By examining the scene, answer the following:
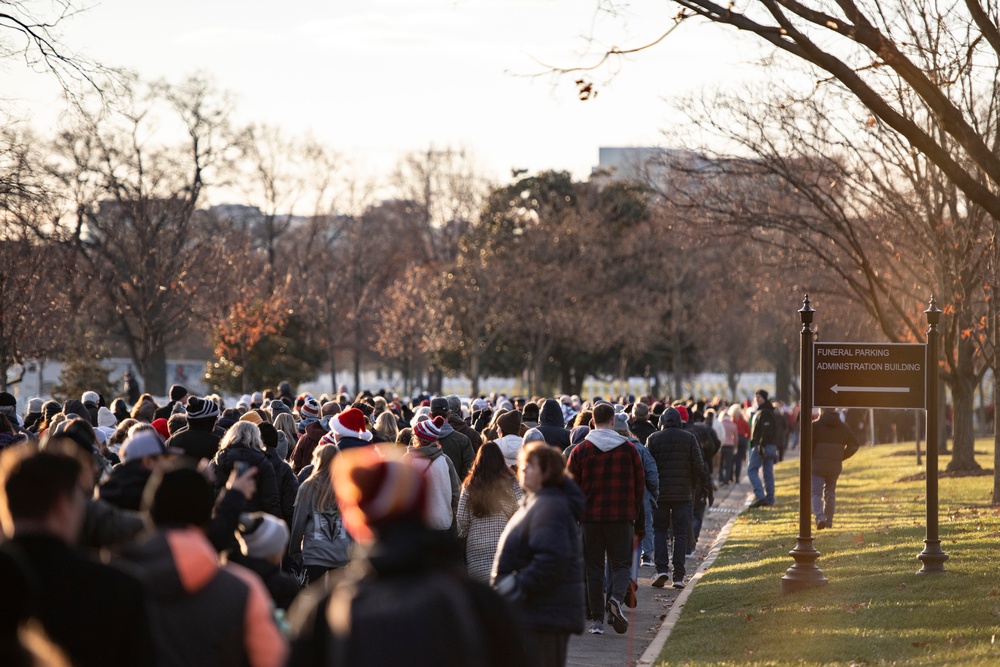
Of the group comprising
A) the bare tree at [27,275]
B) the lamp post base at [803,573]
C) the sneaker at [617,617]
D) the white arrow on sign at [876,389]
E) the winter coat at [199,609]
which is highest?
the bare tree at [27,275]

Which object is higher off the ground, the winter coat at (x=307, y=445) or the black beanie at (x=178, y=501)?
the black beanie at (x=178, y=501)

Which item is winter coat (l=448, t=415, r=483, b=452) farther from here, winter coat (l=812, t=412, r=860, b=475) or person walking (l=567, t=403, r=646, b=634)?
winter coat (l=812, t=412, r=860, b=475)

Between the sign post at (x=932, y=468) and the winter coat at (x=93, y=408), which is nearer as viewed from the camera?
the sign post at (x=932, y=468)

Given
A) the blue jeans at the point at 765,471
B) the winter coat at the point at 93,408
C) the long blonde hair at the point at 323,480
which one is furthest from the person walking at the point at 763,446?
the long blonde hair at the point at 323,480

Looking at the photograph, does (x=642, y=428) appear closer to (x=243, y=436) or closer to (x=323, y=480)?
(x=243, y=436)

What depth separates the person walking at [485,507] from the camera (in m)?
→ 8.85

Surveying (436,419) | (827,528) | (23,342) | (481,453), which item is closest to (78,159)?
(23,342)

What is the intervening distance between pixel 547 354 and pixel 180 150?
57.5 ft

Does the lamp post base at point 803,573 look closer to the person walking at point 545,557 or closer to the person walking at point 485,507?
the person walking at point 485,507

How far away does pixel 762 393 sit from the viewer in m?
23.1

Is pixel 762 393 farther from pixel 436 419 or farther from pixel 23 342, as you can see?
pixel 23 342

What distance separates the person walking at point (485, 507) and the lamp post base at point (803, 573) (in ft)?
16.0

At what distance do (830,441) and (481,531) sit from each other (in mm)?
10441

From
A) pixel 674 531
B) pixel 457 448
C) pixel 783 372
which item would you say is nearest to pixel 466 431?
pixel 457 448
